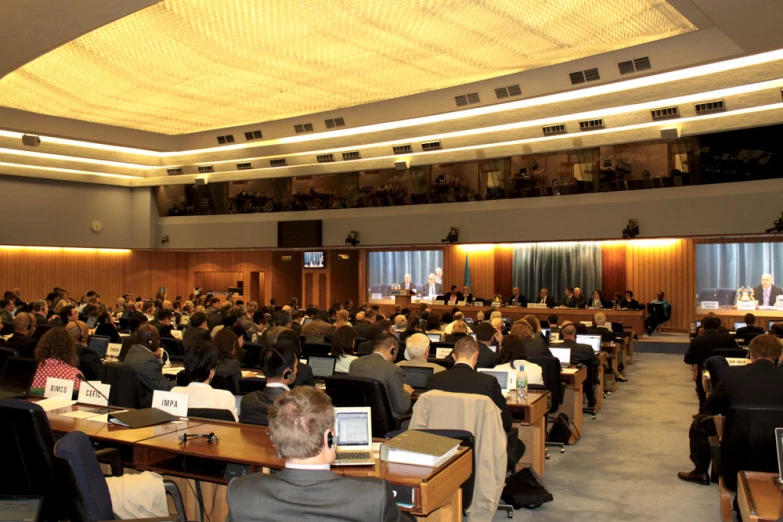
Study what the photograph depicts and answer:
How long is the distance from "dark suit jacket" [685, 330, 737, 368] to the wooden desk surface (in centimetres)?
569

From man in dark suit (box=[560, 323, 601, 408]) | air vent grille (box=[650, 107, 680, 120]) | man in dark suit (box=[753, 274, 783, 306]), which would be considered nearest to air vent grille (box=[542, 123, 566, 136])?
air vent grille (box=[650, 107, 680, 120])

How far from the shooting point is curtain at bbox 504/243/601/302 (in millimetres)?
17391

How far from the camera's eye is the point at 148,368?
599 cm

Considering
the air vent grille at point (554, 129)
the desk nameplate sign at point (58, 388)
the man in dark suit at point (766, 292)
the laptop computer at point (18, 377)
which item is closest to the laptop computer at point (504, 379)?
the desk nameplate sign at point (58, 388)

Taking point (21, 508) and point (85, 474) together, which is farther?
point (21, 508)

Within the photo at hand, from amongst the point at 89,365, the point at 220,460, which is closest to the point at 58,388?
the point at 89,365

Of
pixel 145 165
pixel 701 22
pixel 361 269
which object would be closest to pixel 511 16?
pixel 701 22

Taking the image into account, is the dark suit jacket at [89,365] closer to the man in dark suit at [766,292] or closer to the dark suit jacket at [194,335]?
the dark suit jacket at [194,335]

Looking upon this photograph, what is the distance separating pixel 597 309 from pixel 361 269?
7864mm

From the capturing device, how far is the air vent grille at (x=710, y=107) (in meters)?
12.8

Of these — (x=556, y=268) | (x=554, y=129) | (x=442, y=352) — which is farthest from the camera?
(x=556, y=268)

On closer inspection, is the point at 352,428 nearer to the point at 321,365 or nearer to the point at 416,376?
the point at 416,376

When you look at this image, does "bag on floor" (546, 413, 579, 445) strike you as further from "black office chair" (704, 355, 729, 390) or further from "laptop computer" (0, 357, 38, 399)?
"laptop computer" (0, 357, 38, 399)

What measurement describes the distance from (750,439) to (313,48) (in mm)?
8411
